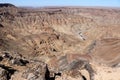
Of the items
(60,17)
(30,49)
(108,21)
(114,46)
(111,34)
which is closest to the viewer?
(114,46)

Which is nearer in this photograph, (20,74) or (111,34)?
(20,74)

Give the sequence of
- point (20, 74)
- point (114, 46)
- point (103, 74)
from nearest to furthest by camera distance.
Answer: point (20, 74)
point (103, 74)
point (114, 46)

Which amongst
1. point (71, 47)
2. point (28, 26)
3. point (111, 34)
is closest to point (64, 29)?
point (28, 26)

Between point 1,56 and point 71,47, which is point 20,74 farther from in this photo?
point 71,47

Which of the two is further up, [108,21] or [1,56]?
[1,56]

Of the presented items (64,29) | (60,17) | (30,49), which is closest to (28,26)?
(64,29)

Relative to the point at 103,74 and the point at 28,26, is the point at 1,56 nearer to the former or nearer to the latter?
the point at 103,74

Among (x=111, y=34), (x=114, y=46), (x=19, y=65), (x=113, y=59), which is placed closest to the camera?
(x=19, y=65)
